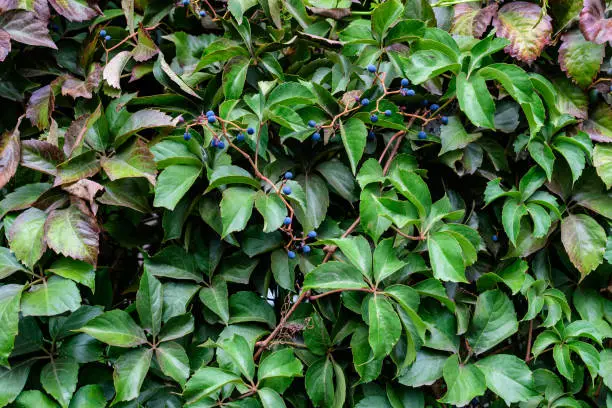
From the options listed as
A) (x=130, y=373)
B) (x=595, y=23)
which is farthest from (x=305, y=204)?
(x=595, y=23)

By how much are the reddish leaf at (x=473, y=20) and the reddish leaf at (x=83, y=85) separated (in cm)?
84

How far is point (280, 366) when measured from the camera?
1.25 m

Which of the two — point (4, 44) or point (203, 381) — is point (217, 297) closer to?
point (203, 381)

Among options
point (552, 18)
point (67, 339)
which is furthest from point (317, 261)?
point (552, 18)

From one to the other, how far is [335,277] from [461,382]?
0.34m

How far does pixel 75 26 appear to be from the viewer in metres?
1.67

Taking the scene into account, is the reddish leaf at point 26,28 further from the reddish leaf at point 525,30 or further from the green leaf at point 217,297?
the reddish leaf at point 525,30

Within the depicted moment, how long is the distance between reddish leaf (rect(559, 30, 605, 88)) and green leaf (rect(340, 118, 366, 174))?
0.53 meters

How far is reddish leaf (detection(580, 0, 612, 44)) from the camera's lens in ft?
4.93

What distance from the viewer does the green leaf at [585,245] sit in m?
1.46

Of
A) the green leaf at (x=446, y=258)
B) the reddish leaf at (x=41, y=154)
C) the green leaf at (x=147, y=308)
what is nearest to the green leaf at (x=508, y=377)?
the green leaf at (x=446, y=258)

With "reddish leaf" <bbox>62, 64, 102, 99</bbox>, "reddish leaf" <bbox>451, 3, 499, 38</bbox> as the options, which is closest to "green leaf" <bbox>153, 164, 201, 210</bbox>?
"reddish leaf" <bbox>62, 64, 102, 99</bbox>

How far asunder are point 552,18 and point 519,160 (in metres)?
0.35

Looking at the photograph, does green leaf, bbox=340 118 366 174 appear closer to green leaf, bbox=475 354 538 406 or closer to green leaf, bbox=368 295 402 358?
green leaf, bbox=368 295 402 358
